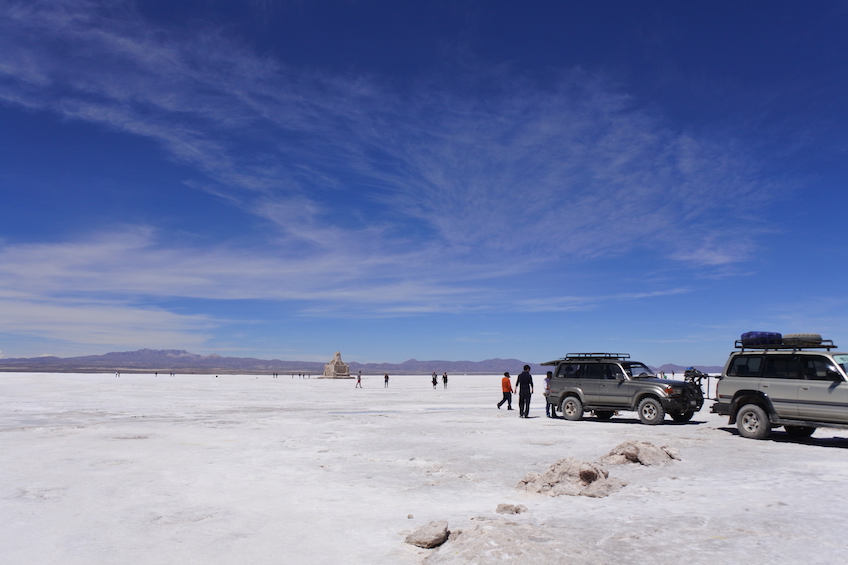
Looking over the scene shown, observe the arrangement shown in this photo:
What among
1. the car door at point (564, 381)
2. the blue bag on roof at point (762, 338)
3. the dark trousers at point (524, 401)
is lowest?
the dark trousers at point (524, 401)

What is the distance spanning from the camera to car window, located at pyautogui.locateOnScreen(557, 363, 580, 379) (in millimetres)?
20297

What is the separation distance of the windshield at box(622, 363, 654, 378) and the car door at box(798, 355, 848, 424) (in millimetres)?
5606

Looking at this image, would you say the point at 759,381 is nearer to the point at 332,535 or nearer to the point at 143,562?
the point at 332,535

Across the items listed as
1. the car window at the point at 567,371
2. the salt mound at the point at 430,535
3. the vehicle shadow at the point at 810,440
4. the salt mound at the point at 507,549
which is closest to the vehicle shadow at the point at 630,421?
the car window at the point at 567,371

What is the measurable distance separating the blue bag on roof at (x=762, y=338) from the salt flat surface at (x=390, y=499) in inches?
100.0

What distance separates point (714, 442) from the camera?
14.1 metres

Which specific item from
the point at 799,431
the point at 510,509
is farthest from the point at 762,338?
the point at 510,509

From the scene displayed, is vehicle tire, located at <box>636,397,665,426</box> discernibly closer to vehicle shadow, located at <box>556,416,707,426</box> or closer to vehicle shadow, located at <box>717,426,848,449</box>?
vehicle shadow, located at <box>556,416,707,426</box>

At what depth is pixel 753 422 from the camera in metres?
15.0

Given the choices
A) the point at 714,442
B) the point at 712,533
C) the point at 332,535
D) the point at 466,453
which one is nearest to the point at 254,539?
the point at 332,535

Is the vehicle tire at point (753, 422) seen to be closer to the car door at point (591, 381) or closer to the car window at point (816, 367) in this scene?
the car window at point (816, 367)

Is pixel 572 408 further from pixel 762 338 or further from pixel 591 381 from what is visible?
pixel 762 338

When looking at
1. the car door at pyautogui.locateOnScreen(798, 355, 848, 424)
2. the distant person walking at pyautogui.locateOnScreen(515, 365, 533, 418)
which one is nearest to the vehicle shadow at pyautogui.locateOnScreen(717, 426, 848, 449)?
the car door at pyautogui.locateOnScreen(798, 355, 848, 424)

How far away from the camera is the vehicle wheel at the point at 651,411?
18.1m
